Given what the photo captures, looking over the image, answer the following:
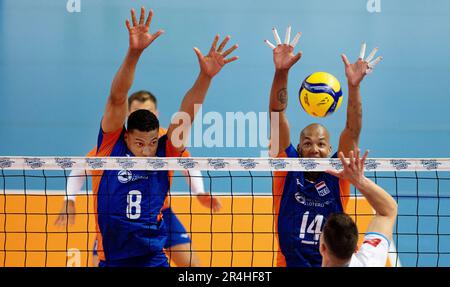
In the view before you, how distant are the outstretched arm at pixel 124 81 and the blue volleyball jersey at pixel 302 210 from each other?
1.17 metres

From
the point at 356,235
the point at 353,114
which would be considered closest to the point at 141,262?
the point at 353,114

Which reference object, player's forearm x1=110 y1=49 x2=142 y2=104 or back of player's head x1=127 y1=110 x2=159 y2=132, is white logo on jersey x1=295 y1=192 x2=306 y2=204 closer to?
back of player's head x1=127 y1=110 x2=159 y2=132

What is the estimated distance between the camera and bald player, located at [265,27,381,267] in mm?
5078

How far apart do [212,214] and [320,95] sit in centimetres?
155

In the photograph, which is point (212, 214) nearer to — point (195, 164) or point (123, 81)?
point (195, 164)

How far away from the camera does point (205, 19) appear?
33.2ft

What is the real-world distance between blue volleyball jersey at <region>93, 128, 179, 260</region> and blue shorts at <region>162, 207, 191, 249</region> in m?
0.82

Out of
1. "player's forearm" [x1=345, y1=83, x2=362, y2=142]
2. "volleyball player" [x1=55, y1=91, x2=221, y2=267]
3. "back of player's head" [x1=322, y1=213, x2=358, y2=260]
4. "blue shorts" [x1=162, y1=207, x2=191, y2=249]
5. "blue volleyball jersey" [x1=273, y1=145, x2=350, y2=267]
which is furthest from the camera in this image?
"blue shorts" [x1=162, y1=207, x2=191, y2=249]

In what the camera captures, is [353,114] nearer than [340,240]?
No

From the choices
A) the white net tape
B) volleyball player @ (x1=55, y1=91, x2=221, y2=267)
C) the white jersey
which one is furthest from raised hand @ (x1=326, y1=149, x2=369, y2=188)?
volleyball player @ (x1=55, y1=91, x2=221, y2=267)

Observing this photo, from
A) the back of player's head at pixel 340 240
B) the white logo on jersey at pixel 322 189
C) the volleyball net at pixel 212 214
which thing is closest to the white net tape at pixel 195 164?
the volleyball net at pixel 212 214

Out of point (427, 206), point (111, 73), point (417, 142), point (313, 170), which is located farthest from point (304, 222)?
point (111, 73)

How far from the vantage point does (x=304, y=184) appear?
5234mm
